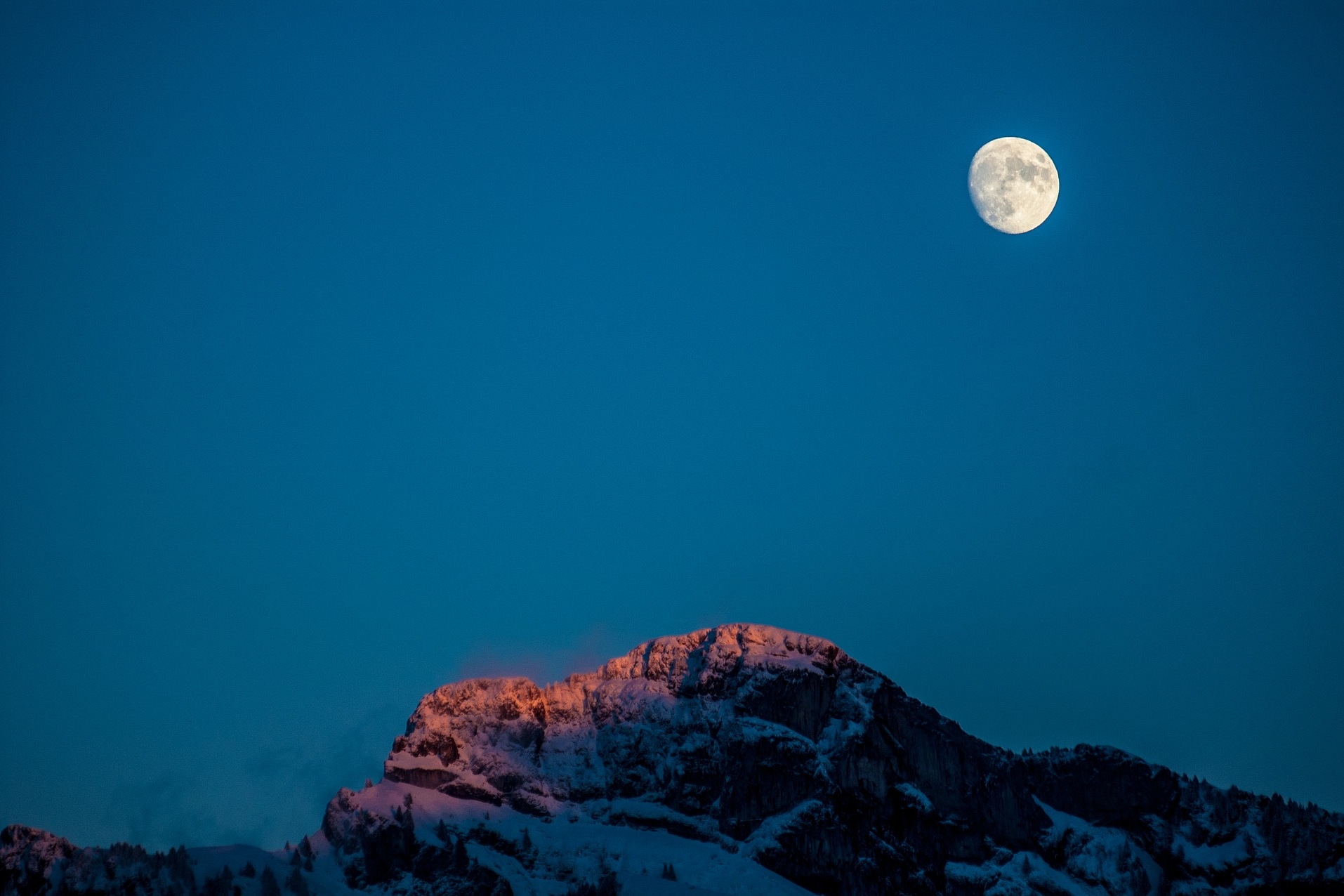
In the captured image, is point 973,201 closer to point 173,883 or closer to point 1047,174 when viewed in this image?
point 1047,174

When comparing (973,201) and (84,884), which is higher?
(973,201)

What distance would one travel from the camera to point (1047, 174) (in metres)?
182

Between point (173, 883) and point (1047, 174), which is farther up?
point (1047, 174)

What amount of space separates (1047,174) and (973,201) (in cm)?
990

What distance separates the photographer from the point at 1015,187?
7116 inches

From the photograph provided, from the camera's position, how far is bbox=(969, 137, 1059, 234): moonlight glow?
593 feet

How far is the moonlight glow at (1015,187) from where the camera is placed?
180625 mm

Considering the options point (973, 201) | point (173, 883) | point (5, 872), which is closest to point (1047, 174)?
point (973, 201)

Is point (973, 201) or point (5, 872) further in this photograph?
point (5, 872)

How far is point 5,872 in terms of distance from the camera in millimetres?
199875

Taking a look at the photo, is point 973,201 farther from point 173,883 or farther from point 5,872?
point 5,872

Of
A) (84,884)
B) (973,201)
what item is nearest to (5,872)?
(84,884)

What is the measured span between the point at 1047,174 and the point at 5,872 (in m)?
164

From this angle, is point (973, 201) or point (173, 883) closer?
point (973, 201)
